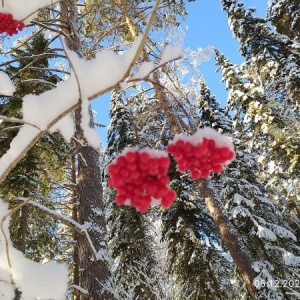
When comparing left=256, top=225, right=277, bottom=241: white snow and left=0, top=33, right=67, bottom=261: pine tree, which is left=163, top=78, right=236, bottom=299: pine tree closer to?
left=256, top=225, right=277, bottom=241: white snow

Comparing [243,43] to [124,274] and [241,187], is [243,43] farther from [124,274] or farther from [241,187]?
[124,274]

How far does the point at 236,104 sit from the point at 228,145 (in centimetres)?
1055

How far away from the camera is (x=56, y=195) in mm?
9719

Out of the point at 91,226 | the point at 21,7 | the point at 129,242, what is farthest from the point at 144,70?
the point at 129,242

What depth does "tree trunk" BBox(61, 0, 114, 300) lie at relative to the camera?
4.44 m

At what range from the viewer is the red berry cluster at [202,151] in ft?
4.42

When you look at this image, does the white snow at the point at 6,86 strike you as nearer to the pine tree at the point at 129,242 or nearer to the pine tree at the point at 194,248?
the pine tree at the point at 129,242

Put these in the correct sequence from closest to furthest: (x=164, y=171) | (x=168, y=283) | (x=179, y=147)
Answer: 1. (x=164, y=171)
2. (x=179, y=147)
3. (x=168, y=283)

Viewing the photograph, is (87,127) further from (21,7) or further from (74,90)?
(21,7)

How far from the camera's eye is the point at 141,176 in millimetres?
1236

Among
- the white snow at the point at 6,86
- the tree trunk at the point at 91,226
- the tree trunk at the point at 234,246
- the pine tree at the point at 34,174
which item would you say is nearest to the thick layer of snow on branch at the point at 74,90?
the white snow at the point at 6,86

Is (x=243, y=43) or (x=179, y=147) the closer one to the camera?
(x=179, y=147)

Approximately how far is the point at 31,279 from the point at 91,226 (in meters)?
2.78

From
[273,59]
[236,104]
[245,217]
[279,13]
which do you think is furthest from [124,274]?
[279,13]
